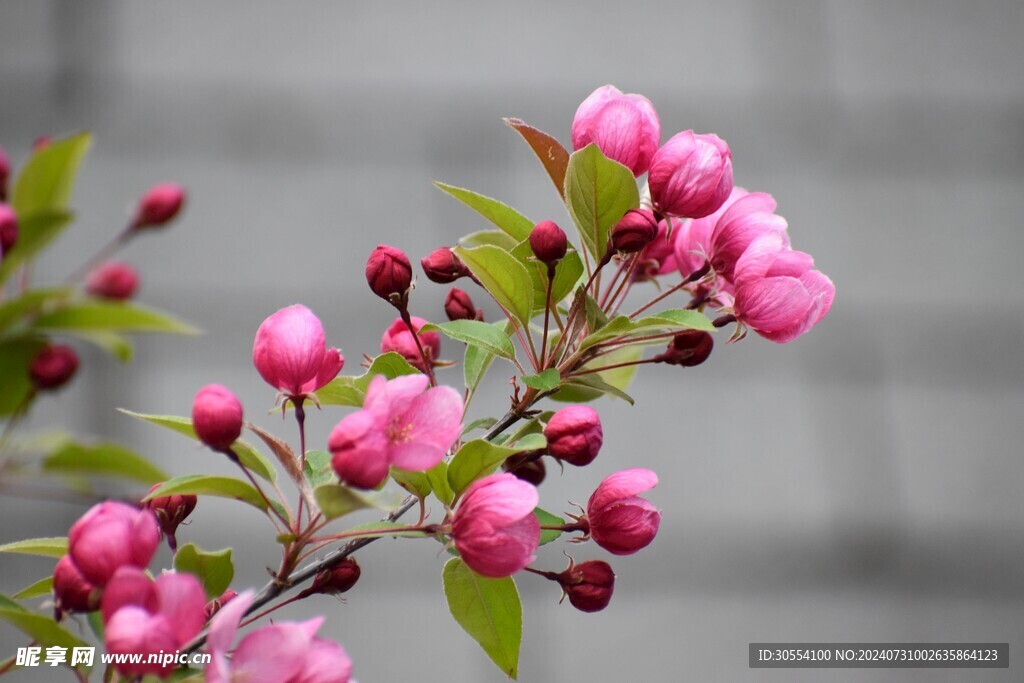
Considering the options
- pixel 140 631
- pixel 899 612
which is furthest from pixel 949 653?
pixel 140 631

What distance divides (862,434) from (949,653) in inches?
13.9

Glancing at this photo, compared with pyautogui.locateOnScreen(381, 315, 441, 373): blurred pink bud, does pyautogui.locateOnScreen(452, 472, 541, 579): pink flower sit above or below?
below

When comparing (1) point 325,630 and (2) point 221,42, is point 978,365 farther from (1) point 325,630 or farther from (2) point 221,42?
(2) point 221,42

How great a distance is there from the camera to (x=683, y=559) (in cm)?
157

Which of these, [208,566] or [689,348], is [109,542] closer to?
[208,566]

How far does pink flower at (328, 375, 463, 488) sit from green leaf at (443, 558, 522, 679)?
98 mm

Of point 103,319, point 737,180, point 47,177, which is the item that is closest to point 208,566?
point 103,319

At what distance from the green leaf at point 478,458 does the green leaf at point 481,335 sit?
0.14 ft

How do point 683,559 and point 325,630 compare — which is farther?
point 683,559

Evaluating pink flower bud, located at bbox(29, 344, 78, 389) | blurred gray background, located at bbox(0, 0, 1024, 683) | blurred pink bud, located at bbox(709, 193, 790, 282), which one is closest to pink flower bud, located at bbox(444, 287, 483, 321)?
blurred pink bud, located at bbox(709, 193, 790, 282)

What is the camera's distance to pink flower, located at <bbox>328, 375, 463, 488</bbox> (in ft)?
1.09

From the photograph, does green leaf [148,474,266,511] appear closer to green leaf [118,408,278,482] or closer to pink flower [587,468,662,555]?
green leaf [118,408,278,482]

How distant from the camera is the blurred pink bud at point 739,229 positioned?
437mm

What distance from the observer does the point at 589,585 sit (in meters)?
0.45
